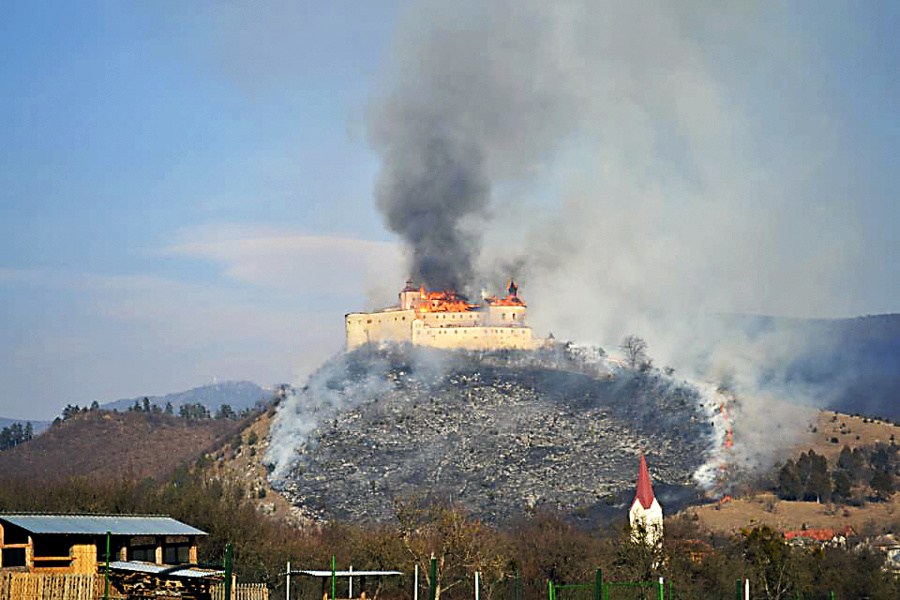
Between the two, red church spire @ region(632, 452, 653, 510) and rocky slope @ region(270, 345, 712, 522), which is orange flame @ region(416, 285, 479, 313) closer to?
rocky slope @ region(270, 345, 712, 522)

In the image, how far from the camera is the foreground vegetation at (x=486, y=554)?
69.1 meters

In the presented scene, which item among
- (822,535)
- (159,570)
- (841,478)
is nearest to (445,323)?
(841,478)

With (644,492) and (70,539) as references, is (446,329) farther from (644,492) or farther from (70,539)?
(70,539)

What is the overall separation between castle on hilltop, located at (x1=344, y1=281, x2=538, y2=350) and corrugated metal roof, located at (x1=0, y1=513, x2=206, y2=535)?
13345 cm

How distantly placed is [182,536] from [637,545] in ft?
122

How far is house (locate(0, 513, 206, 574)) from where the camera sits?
40.9 metres

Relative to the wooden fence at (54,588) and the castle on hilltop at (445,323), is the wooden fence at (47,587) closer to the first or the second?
the wooden fence at (54,588)

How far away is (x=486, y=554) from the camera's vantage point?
6831cm

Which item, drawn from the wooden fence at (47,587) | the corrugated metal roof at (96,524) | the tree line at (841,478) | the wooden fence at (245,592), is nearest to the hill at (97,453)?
the tree line at (841,478)

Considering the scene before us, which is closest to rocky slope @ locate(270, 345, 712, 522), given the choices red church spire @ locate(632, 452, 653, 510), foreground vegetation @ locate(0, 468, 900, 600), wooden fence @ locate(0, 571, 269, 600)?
red church spire @ locate(632, 452, 653, 510)

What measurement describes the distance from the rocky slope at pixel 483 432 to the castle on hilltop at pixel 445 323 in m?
1.95

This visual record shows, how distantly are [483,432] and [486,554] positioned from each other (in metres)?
91.9

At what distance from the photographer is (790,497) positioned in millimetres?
146500

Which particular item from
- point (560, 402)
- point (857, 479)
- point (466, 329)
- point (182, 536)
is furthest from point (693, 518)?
point (182, 536)
